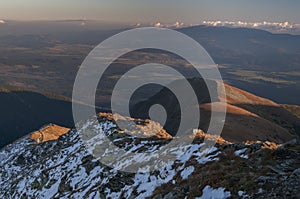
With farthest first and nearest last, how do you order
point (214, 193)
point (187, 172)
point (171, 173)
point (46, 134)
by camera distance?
point (46, 134) < point (171, 173) < point (187, 172) < point (214, 193)

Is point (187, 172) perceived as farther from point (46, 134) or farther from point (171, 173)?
point (46, 134)

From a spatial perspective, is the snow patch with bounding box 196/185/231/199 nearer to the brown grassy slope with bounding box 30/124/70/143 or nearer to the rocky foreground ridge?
the rocky foreground ridge

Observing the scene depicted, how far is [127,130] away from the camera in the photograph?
52969 mm

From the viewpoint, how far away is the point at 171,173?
29719mm

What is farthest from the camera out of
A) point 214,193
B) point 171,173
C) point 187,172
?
point 171,173

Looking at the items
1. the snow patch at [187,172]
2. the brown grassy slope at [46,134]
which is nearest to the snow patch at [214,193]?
the snow patch at [187,172]

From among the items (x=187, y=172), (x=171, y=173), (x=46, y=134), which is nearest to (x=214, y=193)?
(x=187, y=172)

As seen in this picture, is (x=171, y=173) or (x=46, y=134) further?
(x=46, y=134)

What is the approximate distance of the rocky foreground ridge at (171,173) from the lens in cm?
2091

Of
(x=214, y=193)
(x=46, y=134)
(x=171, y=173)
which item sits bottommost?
(x=46, y=134)

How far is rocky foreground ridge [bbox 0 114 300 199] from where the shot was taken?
823 inches

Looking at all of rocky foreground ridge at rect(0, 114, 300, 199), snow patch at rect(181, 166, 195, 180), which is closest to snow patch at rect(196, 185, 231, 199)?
rocky foreground ridge at rect(0, 114, 300, 199)

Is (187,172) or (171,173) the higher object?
(187,172)

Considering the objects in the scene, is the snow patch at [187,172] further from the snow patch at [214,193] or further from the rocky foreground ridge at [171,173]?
the snow patch at [214,193]
